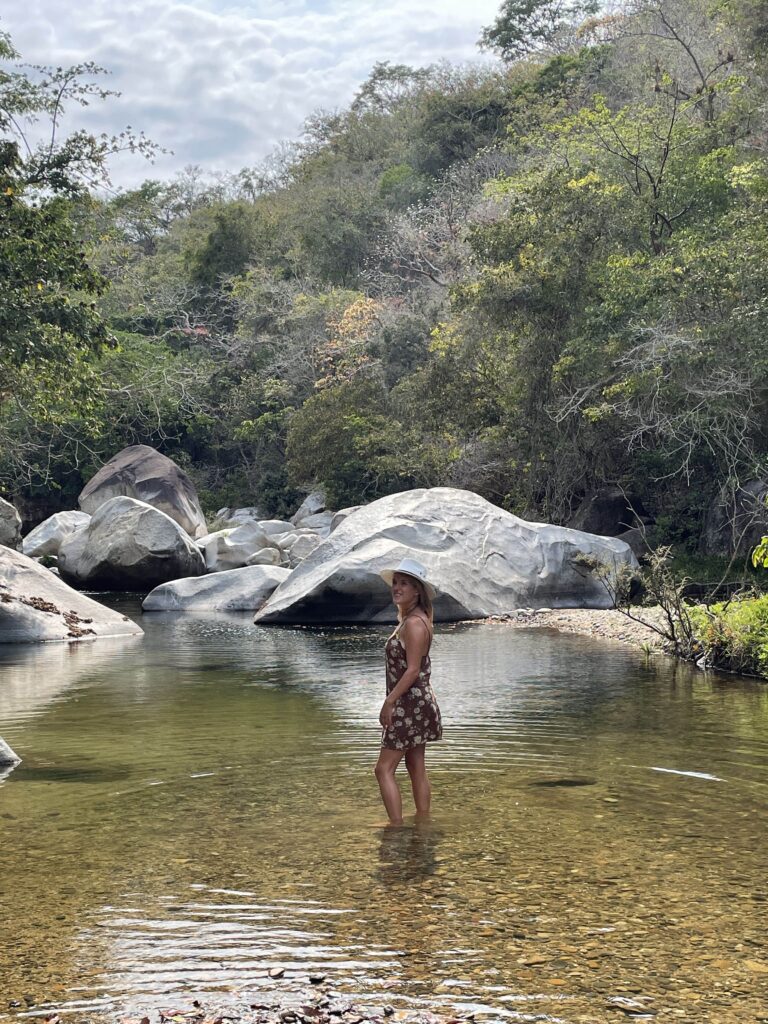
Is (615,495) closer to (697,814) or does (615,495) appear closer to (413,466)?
(413,466)

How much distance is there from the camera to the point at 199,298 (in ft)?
143

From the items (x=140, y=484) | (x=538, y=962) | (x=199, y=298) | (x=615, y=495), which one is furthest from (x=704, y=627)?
(x=199, y=298)

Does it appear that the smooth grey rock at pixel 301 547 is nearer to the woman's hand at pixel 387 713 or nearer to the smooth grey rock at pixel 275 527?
the smooth grey rock at pixel 275 527

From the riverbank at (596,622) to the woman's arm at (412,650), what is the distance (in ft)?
29.1

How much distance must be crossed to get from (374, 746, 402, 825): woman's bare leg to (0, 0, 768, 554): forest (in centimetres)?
972

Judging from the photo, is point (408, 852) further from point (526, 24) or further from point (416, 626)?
point (526, 24)

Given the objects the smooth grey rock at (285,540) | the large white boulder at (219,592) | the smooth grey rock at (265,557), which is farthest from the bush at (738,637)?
the smooth grey rock at (285,540)

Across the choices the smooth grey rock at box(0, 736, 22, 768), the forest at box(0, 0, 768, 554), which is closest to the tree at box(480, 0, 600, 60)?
the forest at box(0, 0, 768, 554)

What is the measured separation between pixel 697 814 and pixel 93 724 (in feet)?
18.1

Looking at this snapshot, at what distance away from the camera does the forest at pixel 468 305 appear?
1877 cm

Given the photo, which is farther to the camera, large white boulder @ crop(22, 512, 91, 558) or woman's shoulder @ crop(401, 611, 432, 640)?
large white boulder @ crop(22, 512, 91, 558)

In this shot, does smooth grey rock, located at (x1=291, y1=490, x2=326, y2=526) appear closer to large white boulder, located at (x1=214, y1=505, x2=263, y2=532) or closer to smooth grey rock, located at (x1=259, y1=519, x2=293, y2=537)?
smooth grey rock, located at (x1=259, y1=519, x2=293, y2=537)

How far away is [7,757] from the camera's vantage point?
8500 millimetres

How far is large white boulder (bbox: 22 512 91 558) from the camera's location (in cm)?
2792
